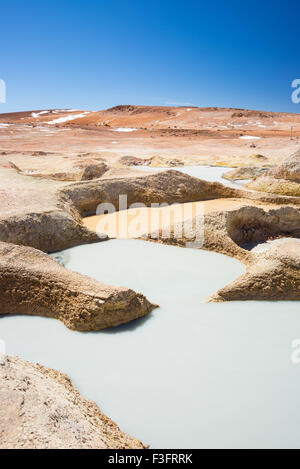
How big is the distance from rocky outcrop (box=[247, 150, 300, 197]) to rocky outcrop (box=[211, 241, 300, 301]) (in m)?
3.77

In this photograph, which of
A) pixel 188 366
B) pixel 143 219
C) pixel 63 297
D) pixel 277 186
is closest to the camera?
pixel 188 366

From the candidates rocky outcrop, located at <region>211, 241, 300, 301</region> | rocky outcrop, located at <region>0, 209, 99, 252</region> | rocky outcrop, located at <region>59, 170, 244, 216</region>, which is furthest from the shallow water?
rocky outcrop, located at <region>211, 241, 300, 301</region>

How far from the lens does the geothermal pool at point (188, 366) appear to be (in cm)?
187

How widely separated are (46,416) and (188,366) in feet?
3.64

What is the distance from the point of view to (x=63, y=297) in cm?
279

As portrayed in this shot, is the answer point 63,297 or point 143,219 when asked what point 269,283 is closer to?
point 63,297

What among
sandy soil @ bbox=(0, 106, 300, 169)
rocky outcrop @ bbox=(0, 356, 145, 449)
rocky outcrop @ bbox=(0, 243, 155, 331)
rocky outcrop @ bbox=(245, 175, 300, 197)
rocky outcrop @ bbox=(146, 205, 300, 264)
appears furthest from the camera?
sandy soil @ bbox=(0, 106, 300, 169)

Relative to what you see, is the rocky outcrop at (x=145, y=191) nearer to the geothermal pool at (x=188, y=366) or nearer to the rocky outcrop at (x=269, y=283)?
the geothermal pool at (x=188, y=366)

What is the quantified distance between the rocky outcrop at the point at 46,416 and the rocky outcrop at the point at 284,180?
6079 millimetres

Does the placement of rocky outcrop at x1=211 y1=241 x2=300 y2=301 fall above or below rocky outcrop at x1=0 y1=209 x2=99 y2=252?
below

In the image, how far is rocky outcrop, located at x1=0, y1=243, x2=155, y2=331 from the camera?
2.68m

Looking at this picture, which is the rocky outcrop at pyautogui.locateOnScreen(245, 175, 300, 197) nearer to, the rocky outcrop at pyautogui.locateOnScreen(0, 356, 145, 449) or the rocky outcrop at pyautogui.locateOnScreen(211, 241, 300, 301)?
the rocky outcrop at pyautogui.locateOnScreen(211, 241, 300, 301)

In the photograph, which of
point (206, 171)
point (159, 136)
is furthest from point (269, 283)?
point (159, 136)
